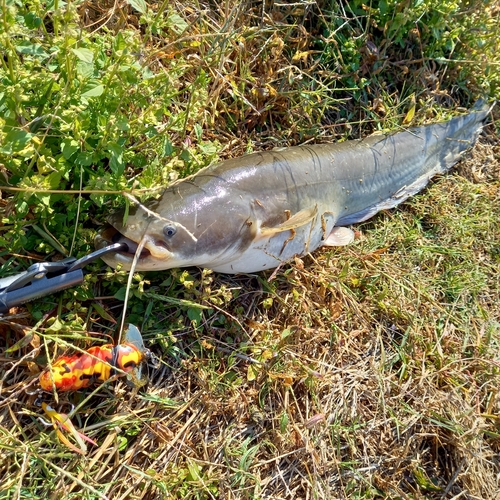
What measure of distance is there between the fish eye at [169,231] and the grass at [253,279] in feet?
0.71

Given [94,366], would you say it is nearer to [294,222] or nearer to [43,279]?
[43,279]

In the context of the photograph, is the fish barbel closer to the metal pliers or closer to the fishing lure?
the metal pliers

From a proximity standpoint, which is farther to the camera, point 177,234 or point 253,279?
point 253,279

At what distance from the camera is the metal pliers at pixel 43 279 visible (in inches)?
88.7

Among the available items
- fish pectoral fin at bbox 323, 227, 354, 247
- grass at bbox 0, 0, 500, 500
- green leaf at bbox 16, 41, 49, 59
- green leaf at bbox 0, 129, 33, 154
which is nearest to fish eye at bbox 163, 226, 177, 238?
grass at bbox 0, 0, 500, 500

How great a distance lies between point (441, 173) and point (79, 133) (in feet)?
9.52

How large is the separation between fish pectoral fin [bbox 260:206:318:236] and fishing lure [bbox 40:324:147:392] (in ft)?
3.18

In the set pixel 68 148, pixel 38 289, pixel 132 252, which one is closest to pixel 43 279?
pixel 38 289

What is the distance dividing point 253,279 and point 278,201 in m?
0.55

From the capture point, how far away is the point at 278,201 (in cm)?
288

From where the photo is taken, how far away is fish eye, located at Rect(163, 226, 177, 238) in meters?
2.40

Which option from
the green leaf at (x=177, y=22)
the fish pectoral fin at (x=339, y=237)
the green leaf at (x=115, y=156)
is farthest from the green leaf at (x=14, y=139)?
the fish pectoral fin at (x=339, y=237)

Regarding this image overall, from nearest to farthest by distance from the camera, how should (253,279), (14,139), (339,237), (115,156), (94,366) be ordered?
(14,139), (115,156), (94,366), (253,279), (339,237)

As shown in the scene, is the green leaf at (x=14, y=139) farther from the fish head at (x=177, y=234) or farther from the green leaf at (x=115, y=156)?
the fish head at (x=177, y=234)
